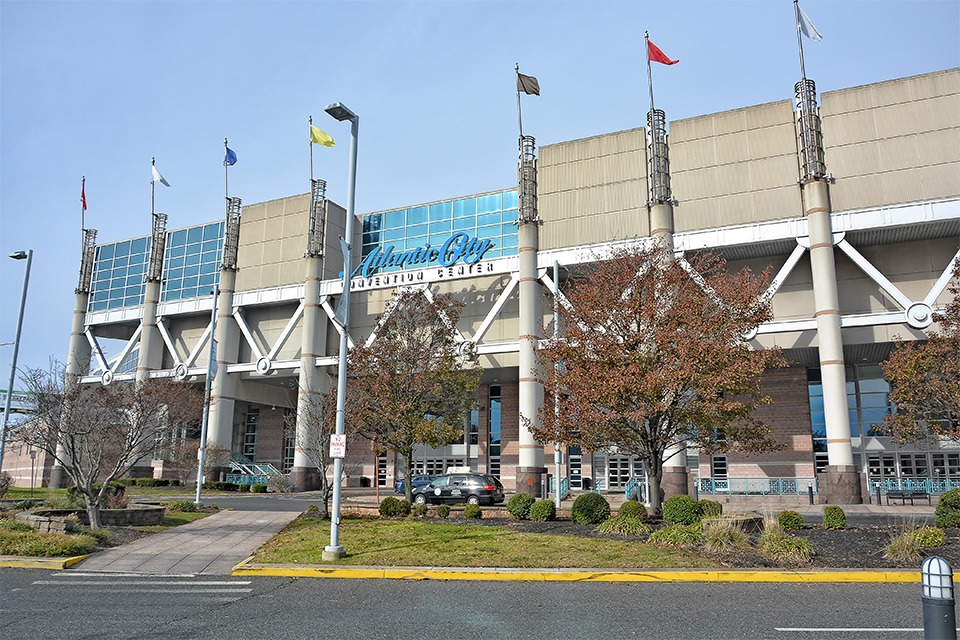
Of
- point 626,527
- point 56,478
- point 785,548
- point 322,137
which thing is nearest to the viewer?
point 785,548

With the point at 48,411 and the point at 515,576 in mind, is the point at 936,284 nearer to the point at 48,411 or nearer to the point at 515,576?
the point at 515,576

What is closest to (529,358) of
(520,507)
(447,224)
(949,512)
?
(447,224)

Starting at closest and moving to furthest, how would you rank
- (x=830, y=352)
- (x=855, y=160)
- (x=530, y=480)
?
(x=830, y=352)
(x=855, y=160)
(x=530, y=480)

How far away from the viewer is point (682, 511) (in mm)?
19281

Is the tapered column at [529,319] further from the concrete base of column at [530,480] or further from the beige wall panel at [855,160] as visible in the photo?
the beige wall panel at [855,160]

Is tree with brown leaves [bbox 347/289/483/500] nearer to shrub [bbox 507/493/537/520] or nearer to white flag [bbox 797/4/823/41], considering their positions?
shrub [bbox 507/493/537/520]

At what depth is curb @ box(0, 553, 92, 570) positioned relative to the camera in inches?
569

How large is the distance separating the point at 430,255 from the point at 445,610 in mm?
37231

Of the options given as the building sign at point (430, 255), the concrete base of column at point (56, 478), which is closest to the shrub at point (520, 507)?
the building sign at point (430, 255)

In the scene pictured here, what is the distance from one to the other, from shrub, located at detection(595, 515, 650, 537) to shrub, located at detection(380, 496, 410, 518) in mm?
8168

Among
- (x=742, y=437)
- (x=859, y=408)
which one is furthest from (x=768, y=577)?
(x=859, y=408)

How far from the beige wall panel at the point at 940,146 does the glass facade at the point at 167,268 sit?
46060 mm

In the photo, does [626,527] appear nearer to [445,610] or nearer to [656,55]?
[445,610]

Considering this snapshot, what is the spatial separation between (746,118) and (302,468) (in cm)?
3451
